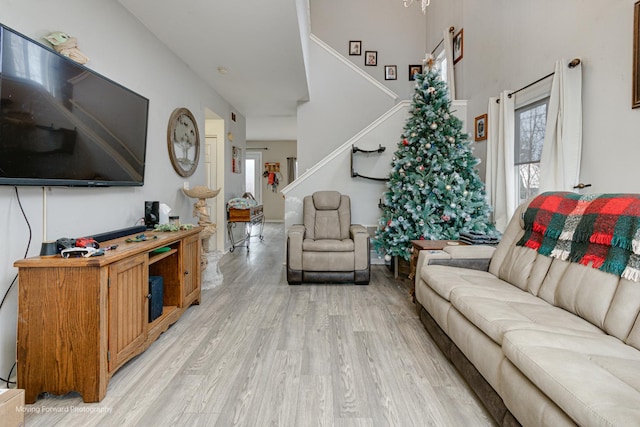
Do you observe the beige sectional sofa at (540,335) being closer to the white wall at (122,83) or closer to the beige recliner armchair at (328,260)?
the beige recliner armchair at (328,260)

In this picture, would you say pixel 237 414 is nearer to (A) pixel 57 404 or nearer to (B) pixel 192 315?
(A) pixel 57 404

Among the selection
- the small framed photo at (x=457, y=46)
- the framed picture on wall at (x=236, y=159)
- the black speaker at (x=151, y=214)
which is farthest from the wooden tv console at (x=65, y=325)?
the small framed photo at (x=457, y=46)

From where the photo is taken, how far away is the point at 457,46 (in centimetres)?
497

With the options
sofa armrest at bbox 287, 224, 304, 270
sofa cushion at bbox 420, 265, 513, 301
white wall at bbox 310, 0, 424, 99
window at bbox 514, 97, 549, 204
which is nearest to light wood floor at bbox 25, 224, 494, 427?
sofa cushion at bbox 420, 265, 513, 301

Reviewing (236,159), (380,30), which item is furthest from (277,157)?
(380,30)

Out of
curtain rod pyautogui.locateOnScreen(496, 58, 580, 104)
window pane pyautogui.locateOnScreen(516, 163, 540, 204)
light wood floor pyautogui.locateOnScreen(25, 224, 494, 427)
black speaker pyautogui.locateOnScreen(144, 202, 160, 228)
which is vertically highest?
curtain rod pyautogui.locateOnScreen(496, 58, 580, 104)

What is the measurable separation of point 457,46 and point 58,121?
5181 millimetres

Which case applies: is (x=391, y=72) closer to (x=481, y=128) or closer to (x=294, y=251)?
(x=481, y=128)

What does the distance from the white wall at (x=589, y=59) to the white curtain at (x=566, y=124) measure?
0.05 metres

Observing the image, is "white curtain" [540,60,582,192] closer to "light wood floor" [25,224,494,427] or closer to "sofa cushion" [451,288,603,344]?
"sofa cushion" [451,288,603,344]

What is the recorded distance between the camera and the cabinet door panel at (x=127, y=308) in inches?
67.8

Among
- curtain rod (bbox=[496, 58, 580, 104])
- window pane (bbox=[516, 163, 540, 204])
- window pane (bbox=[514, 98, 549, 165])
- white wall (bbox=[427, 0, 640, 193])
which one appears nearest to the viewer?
white wall (bbox=[427, 0, 640, 193])

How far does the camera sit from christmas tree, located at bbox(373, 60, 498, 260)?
3.63 m

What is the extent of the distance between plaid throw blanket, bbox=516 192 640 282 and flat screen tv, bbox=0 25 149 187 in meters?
2.93
